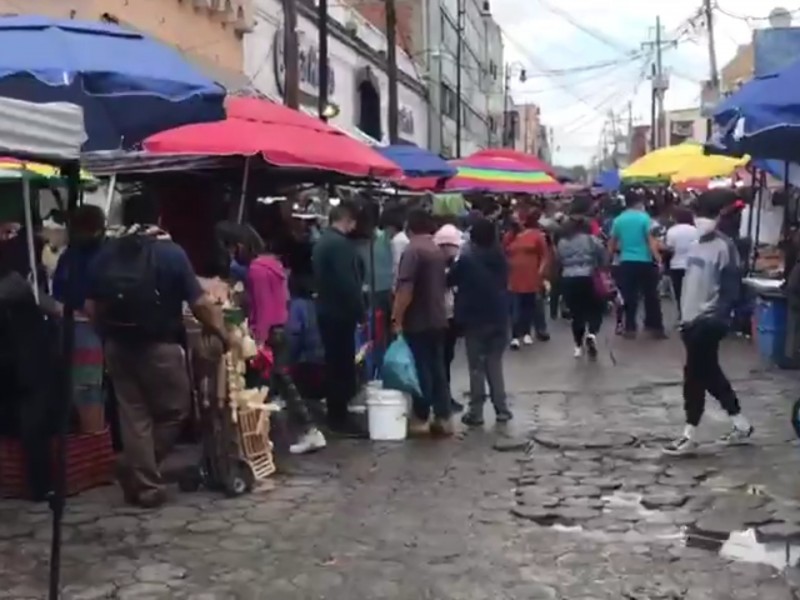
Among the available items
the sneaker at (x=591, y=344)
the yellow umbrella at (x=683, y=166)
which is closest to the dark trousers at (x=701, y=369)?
the sneaker at (x=591, y=344)

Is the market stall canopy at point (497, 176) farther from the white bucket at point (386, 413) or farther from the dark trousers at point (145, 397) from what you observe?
the dark trousers at point (145, 397)

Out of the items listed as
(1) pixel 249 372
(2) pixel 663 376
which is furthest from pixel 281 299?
(2) pixel 663 376

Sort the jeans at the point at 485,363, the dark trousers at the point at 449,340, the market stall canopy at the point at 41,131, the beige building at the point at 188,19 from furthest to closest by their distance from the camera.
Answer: the beige building at the point at 188,19
the dark trousers at the point at 449,340
the jeans at the point at 485,363
the market stall canopy at the point at 41,131

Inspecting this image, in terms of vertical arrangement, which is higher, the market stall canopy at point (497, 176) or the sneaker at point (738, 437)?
the market stall canopy at point (497, 176)

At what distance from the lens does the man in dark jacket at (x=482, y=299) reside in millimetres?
11383

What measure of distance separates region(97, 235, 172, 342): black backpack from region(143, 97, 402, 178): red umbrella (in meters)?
1.35

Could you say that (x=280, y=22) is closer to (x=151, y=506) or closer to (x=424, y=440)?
(x=424, y=440)

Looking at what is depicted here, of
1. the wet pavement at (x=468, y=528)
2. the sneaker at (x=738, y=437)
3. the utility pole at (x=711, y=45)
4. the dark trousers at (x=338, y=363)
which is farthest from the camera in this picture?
the utility pole at (x=711, y=45)

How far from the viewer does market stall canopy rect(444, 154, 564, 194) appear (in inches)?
892

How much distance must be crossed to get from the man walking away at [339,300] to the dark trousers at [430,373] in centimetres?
51

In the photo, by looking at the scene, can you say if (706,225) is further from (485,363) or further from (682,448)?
(485,363)

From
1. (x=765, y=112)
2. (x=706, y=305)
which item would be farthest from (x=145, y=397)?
(x=765, y=112)

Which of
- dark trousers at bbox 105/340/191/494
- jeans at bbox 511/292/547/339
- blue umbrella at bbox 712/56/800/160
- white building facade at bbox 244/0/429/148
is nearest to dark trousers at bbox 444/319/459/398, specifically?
blue umbrella at bbox 712/56/800/160

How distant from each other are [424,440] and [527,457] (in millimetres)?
1014
